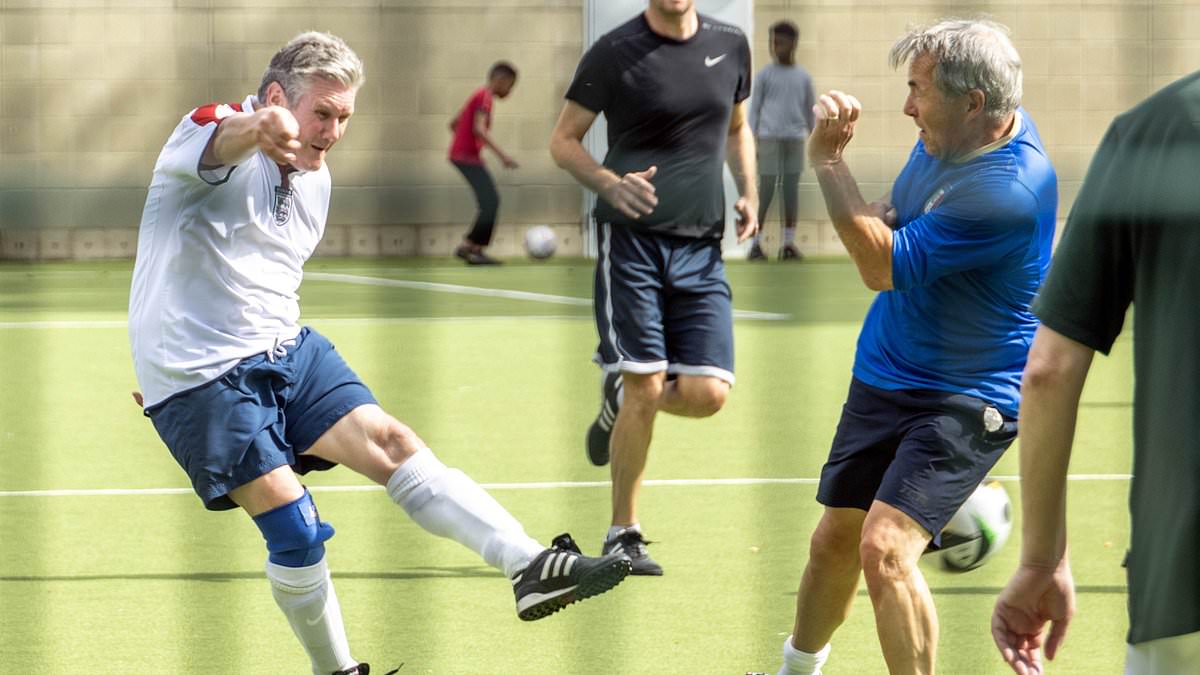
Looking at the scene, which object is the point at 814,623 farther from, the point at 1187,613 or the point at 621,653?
the point at 1187,613

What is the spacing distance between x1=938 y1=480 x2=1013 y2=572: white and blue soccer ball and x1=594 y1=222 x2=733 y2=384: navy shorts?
58.7 inches

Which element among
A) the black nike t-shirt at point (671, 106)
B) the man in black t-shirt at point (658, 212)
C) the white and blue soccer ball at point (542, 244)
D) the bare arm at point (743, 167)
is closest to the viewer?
the man in black t-shirt at point (658, 212)

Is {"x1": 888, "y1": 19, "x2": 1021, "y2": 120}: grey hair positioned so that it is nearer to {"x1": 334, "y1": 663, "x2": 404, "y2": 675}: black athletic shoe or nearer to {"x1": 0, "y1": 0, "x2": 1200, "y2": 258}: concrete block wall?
{"x1": 334, "y1": 663, "x2": 404, "y2": 675}: black athletic shoe

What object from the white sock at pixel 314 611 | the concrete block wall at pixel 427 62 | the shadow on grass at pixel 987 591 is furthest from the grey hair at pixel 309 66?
the concrete block wall at pixel 427 62

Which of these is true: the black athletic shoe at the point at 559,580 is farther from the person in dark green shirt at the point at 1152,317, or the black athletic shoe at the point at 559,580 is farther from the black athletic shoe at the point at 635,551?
the person in dark green shirt at the point at 1152,317

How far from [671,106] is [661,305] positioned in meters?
0.59

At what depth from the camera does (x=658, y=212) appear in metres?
5.90

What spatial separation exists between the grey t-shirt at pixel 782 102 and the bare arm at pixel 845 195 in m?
10.4

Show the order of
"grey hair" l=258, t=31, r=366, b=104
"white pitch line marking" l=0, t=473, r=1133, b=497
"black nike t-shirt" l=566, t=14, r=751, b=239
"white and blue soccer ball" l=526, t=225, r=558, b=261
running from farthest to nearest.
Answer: "white and blue soccer ball" l=526, t=225, r=558, b=261, "white pitch line marking" l=0, t=473, r=1133, b=497, "black nike t-shirt" l=566, t=14, r=751, b=239, "grey hair" l=258, t=31, r=366, b=104

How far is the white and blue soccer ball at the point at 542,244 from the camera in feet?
52.7

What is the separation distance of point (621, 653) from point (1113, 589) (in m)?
1.47

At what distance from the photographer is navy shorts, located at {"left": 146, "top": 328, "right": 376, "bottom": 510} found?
4.14m

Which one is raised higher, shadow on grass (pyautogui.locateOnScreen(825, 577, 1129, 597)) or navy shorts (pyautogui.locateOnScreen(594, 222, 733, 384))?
navy shorts (pyautogui.locateOnScreen(594, 222, 733, 384))

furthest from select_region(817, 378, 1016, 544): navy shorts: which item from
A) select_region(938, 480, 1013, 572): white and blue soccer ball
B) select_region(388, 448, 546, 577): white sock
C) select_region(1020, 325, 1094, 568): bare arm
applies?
select_region(1020, 325, 1094, 568): bare arm
